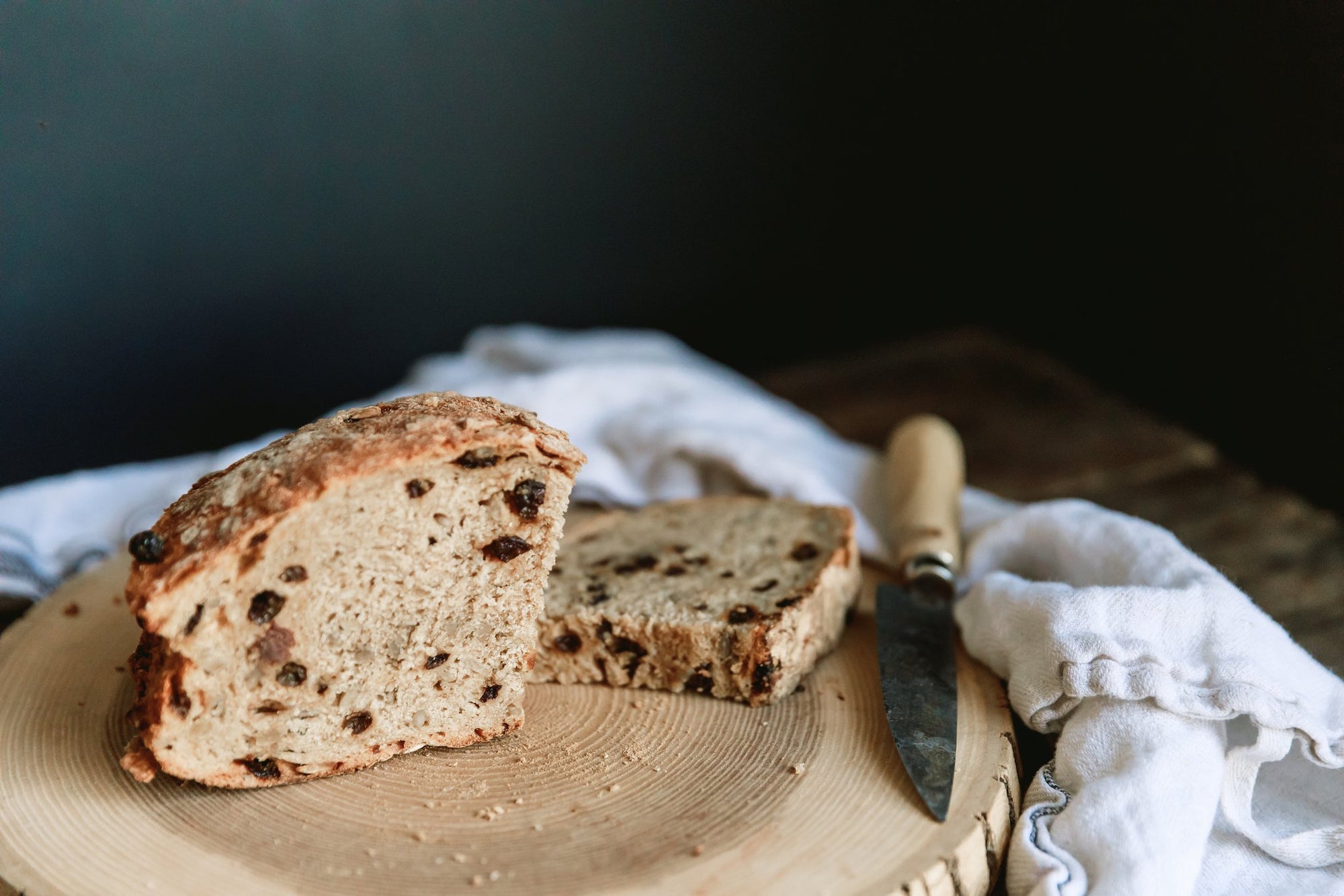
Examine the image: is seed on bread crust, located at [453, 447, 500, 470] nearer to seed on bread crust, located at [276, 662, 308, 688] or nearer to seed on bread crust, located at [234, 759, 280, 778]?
seed on bread crust, located at [276, 662, 308, 688]

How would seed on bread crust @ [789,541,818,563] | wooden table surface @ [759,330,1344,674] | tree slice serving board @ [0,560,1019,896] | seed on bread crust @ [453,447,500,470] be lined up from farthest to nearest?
wooden table surface @ [759,330,1344,674], seed on bread crust @ [789,541,818,563], seed on bread crust @ [453,447,500,470], tree slice serving board @ [0,560,1019,896]

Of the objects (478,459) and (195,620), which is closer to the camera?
(195,620)

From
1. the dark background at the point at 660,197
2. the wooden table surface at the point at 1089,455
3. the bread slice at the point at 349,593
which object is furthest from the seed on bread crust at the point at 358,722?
the wooden table surface at the point at 1089,455

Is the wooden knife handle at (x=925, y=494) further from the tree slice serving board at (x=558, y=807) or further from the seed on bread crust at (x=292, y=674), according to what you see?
the seed on bread crust at (x=292, y=674)

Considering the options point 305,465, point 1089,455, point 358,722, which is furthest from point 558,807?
point 1089,455

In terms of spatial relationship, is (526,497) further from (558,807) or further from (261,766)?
(261,766)

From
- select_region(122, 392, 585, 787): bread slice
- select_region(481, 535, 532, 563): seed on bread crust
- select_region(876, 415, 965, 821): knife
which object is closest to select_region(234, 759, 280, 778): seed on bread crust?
select_region(122, 392, 585, 787): bread slice

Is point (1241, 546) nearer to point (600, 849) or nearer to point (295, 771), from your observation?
point (600, 849)
